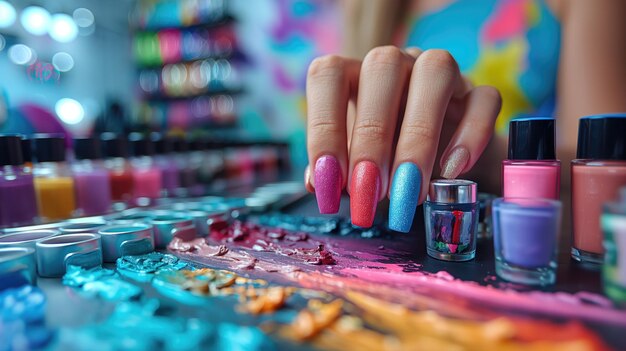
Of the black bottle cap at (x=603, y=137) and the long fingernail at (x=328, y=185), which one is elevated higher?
the black bottle cap at (x=603, y=137)

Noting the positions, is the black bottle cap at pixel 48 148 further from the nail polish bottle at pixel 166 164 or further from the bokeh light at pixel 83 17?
the bokeh light at pixel 83 17

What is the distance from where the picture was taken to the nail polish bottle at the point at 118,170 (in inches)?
40.8

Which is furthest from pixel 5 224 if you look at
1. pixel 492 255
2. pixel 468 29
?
pixel 468 29

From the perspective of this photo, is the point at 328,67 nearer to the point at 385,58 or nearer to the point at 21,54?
the point at 385,58

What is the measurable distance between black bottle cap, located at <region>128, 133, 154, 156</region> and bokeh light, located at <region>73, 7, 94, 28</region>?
12.2 ft

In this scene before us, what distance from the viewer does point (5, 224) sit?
0.74m

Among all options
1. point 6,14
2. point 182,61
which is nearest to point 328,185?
point 182,61

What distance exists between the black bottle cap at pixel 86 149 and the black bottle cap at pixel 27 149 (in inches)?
5.3

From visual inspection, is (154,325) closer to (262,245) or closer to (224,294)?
(224,294)

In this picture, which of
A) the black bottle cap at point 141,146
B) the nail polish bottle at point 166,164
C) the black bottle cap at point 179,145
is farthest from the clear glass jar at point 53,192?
the black bottle cap at point 179,145

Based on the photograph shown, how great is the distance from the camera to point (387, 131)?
0.59 metres

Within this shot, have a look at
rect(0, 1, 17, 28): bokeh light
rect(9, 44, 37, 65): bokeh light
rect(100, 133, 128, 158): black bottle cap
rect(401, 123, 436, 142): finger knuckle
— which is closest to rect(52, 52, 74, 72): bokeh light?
rect(9, 44, 37, 65): bokeh light

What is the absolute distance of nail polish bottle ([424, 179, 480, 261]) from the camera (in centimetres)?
49

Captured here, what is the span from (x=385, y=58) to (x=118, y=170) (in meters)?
0.83
